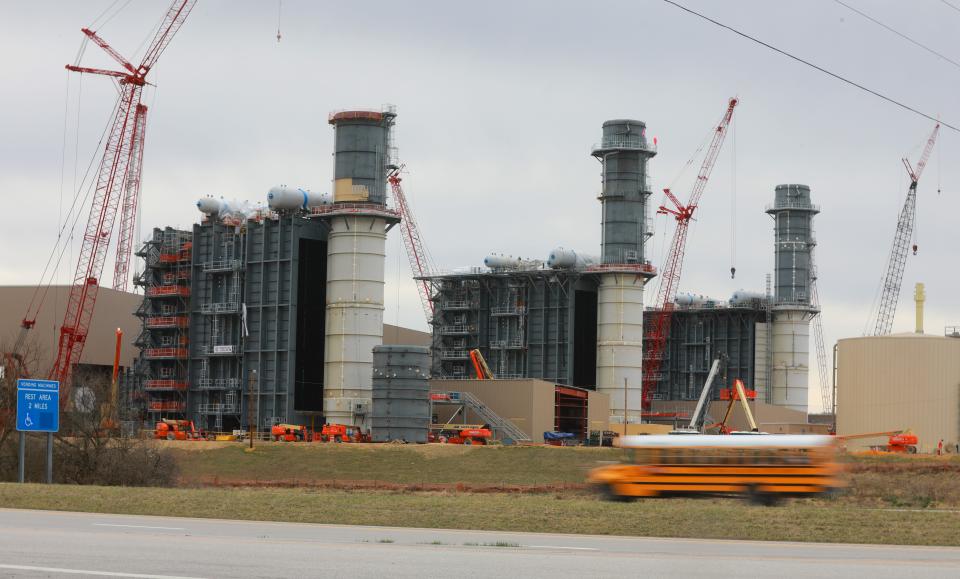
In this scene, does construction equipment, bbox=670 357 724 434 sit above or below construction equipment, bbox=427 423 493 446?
above

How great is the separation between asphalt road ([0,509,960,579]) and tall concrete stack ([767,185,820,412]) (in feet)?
485

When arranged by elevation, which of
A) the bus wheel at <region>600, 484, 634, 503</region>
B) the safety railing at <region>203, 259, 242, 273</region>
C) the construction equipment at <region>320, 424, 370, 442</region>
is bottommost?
the construction equipment at <region>320, 424, 370, 442</region>

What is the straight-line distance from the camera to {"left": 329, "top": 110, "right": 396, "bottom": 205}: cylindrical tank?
12769 centimetres

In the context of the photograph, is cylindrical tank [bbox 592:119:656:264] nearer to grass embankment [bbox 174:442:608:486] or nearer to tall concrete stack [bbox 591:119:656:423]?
tall concrete stack [bbox 591:119:656:423]

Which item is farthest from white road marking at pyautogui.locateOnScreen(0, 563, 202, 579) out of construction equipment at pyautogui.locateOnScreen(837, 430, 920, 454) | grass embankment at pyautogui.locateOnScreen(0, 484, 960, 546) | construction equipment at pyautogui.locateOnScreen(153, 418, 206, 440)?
construction equipment at pyautogui.locateOnScreen(837, 430, 920, 454)

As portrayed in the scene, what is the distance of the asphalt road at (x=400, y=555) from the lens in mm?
22422

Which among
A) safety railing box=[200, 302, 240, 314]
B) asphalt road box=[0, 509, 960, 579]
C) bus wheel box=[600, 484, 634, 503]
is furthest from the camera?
safety railing box=[200, 302, 240, 314]

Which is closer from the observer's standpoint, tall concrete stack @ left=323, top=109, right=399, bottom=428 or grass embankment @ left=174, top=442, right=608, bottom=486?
grass embankment @ left=174, top=442, right=608, bottom=486

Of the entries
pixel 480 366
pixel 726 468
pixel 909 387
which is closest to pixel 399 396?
pixel 480 366

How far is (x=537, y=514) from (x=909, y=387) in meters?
86.7

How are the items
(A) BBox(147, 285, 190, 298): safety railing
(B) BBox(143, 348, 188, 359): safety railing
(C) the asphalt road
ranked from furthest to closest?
(A) BBox(147, 285, 190, 298): safety railing
(B) BBox(143, 348, 188, 359): safety railing
(C) the asphalt road

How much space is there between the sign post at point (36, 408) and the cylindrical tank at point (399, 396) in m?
65.1

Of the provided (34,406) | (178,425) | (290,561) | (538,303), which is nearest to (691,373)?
(538,303)

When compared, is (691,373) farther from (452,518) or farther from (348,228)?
(452,518)
